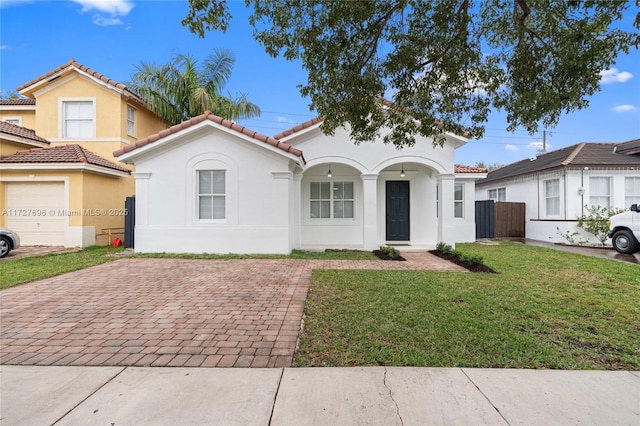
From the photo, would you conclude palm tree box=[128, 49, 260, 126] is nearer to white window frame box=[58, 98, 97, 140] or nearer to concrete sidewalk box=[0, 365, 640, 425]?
white window frame box=[58, 98, 97, 140]

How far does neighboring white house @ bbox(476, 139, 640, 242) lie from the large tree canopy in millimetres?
11170

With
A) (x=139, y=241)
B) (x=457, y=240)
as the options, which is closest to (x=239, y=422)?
(x=139, y=241)

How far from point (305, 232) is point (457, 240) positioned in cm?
721

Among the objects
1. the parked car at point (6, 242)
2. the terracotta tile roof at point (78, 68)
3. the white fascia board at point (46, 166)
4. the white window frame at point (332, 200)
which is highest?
the terracotta tile roof at point (78, 68)

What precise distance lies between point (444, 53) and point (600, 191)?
1377 centimetres

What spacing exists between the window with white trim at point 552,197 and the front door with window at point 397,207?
304 inches

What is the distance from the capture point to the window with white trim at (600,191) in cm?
1451

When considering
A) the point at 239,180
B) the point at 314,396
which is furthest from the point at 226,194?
the point at 314,396

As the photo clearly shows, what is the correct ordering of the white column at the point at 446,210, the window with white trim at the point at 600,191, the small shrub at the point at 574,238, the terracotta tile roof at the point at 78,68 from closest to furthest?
the white column at the point at 446,210
the small shrub at the point at 574,238
the window with white trim at the point at 600,191
the terracotta tile roof at the point at 78,68

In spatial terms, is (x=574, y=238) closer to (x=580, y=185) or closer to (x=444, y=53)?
(x=580, y=185)

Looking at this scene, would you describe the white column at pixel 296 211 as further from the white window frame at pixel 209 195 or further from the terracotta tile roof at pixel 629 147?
the terracotta tile roof at pixel 629 147

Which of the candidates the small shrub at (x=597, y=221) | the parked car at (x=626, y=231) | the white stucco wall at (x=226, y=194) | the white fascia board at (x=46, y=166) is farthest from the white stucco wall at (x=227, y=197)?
the small shrub at (x=597, y=221)

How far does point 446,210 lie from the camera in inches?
484

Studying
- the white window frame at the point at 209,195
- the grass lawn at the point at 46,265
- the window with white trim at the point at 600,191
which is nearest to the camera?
the grass lawn at the point at 46,265
